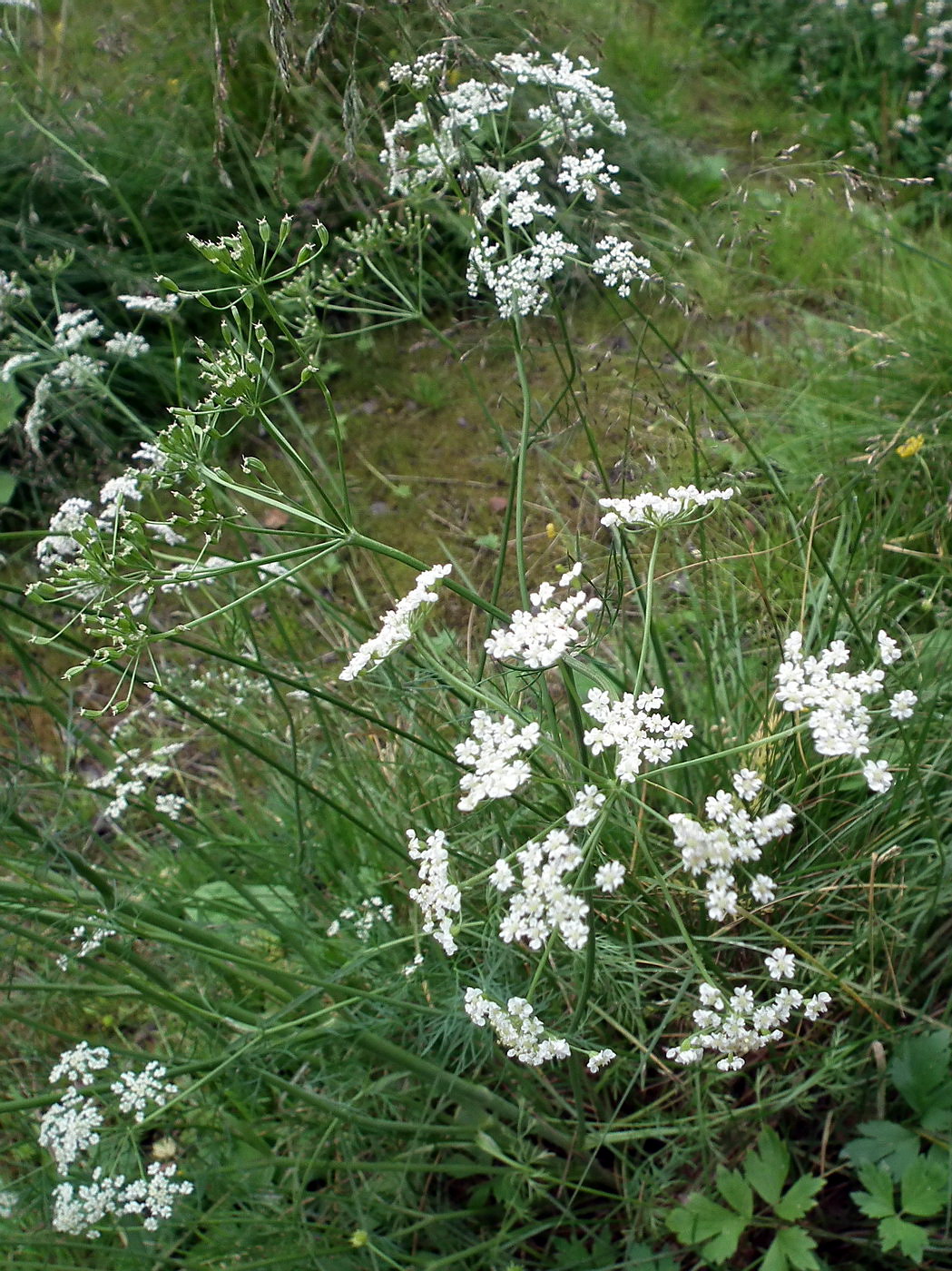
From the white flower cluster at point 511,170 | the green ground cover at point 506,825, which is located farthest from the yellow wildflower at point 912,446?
the white flower cluster at point 511,170

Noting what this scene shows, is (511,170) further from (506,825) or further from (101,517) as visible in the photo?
(506,825)

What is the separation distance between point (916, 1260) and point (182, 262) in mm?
3805

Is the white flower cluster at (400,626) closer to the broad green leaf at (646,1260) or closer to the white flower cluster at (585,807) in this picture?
the white flower cluster at (585,807)

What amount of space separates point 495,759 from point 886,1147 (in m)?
1.09

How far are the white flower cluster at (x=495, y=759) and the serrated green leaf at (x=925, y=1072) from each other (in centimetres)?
100

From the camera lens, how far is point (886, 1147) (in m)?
1.63

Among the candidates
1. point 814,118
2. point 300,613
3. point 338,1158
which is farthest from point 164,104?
point 338,1158

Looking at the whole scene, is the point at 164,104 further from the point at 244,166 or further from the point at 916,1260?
the point at 916,1260

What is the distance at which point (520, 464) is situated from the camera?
1.40 meters

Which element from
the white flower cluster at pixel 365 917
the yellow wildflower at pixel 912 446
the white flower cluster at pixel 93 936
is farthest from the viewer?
the yellow wildflower at pixel 912 446

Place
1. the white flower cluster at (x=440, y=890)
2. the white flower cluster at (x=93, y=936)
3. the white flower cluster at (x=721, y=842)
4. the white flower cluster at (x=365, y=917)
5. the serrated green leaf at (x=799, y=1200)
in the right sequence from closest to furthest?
the white flower cluster at (x=721, y=842)
the white flower cluster at (x=440, y=890)
the white flower cluster at (x=93, y=936)
the serrated green leaf at (x=799, y=1200)
the white flower cluster at (x=365, y=917)

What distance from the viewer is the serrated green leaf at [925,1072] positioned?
1.63m

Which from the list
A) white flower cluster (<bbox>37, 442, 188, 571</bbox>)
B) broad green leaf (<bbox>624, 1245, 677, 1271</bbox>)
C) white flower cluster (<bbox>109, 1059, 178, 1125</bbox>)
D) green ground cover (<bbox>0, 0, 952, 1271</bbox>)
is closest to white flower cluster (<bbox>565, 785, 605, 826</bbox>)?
green ground cover (<bbox>0, 0, 952, 1271</bbox>)

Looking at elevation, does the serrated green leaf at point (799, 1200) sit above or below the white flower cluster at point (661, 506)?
below
